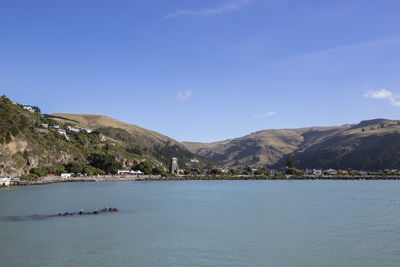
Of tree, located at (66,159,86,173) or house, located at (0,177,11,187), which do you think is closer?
house, located at (0,177,11,187)

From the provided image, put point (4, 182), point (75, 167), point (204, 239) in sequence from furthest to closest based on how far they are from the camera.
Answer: point (75, 167) → point (4, 182) → point (204, 239)

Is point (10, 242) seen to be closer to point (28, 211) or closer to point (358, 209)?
point (28, 211)

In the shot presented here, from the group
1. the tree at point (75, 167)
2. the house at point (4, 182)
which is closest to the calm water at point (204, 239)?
the house at point (4, 182)

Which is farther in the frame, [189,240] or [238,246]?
[189,240]

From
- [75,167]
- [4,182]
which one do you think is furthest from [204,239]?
[75,167]

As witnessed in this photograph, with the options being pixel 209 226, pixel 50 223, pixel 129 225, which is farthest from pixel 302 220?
pixel 50 223

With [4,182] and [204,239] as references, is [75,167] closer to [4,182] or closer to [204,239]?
[4,182]

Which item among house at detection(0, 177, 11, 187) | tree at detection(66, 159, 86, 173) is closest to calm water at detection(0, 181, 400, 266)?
house at detection(0, 177, 11, 187)

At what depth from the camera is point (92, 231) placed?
42.1 meters

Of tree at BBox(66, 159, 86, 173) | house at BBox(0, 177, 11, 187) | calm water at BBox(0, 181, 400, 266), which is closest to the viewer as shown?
calm water at BBox(0, 181, 400, 266)

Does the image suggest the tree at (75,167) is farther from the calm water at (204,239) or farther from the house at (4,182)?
the calm water at (204,239)

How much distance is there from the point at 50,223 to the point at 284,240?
29398 millimetres

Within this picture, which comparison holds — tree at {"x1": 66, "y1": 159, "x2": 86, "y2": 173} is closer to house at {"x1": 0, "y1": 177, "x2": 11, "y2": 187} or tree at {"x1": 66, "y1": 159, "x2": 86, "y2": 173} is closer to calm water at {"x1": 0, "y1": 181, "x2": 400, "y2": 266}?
house at {"x1": 0, "y1": 177, "x2": 11, "y2": 187}

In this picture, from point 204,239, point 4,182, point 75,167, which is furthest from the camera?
point 75,167
